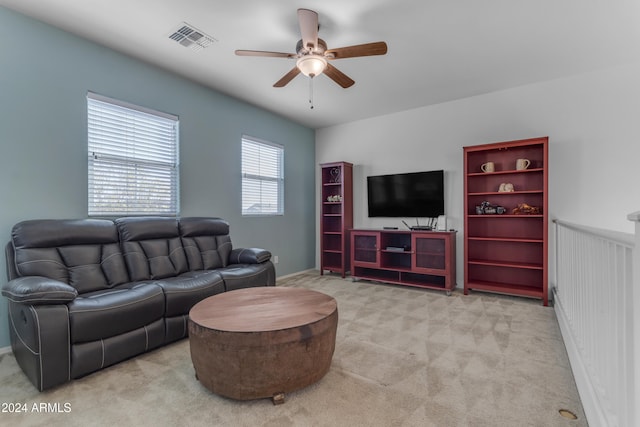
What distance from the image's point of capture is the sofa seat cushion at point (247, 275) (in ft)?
9.45

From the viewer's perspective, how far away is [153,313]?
2275 mm

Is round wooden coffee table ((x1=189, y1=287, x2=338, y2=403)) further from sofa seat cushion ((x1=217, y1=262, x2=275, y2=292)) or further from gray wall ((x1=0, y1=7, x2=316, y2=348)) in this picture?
gray wall ((x1=0, y1=7, x2=316, y2=348))

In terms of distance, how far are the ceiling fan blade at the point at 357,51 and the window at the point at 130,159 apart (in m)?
2.14

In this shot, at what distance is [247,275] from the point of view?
9.99ft

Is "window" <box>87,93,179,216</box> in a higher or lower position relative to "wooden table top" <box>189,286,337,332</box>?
higher

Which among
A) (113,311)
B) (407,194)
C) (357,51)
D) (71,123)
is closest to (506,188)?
(407,194)

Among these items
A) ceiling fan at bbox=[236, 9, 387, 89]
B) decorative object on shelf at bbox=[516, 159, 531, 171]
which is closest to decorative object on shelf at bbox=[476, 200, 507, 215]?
decorative object on shelf at bbox=[516, 159, 531, 171]

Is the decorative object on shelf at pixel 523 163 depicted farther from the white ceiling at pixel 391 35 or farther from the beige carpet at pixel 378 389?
the beige carpet at pixel 378 389

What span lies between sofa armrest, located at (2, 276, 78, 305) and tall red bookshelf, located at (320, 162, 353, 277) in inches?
144

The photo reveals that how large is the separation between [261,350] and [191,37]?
2.76 meters

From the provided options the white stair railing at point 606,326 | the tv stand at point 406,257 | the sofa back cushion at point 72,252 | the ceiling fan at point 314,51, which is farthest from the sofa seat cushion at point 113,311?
the tv stand at point 406,257

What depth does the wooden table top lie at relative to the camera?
1.71 meters

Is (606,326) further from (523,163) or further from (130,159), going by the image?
(130,159)

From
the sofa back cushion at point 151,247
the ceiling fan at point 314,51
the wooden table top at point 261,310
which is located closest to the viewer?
the wooden table top at point 261,310
